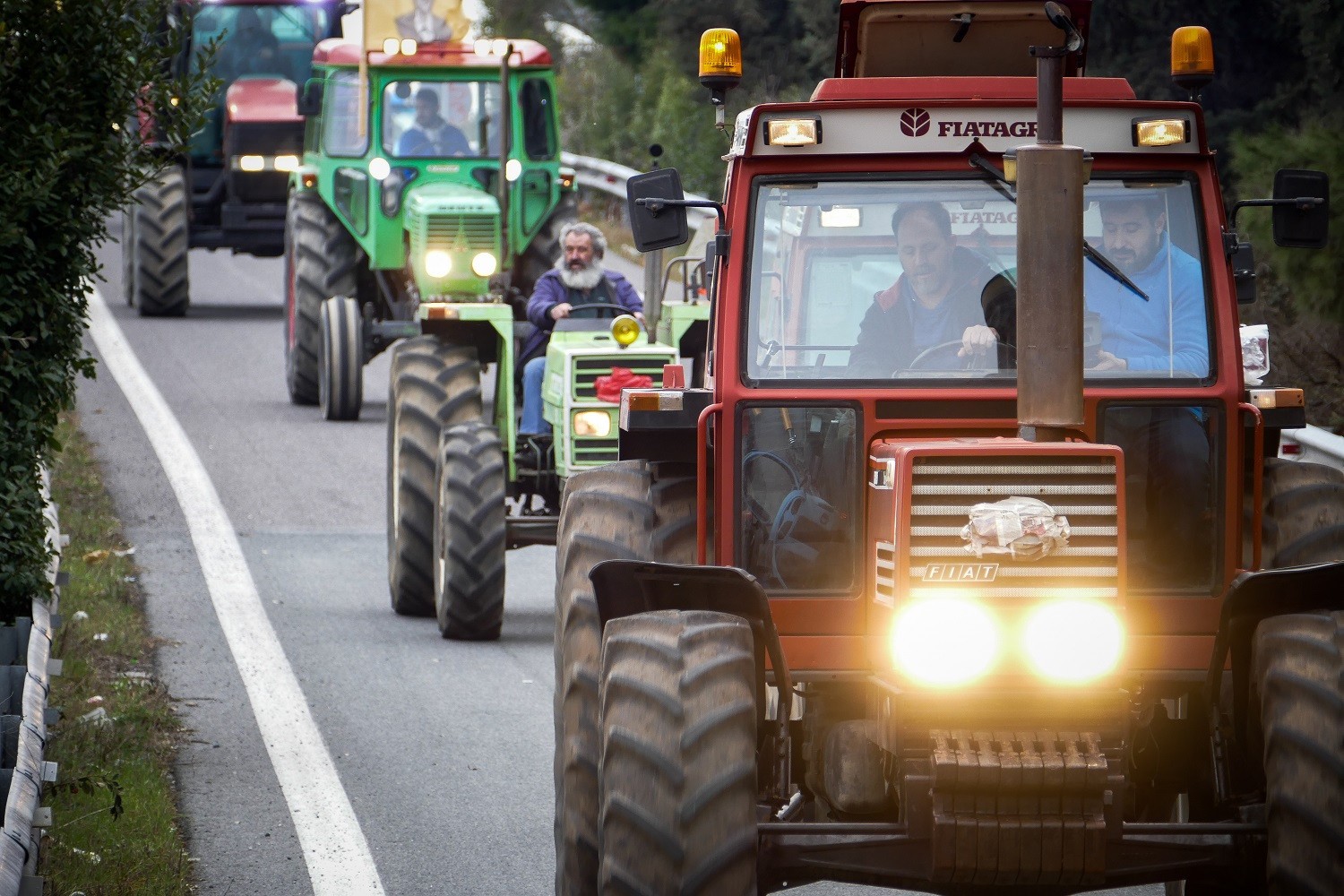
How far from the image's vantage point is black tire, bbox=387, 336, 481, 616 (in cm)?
1181

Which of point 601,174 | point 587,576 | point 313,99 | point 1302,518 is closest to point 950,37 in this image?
point 1302,518

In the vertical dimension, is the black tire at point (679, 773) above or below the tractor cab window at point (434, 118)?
below

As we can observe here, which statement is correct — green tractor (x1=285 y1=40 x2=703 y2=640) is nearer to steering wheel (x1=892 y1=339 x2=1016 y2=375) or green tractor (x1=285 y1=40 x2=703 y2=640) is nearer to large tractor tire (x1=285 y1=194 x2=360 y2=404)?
large tractor tire (x1=285 y1=194 x2=360 y2=404)

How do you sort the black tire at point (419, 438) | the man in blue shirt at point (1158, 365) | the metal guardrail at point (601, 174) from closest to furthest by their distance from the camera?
the man in blue shirt at point (1158, 365)
the black tire at point (419, 438)
the metal guardrail at point (601, 174)

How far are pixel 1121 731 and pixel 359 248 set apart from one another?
13744mm

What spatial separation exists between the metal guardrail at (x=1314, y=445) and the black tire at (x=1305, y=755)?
5586 millimetres

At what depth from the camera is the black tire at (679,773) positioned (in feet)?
17.5

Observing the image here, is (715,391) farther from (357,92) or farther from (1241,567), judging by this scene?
(357,92)

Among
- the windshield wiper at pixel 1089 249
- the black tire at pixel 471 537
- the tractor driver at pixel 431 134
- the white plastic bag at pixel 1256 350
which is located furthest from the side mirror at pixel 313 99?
the windshield wiper at pixel 1089 249

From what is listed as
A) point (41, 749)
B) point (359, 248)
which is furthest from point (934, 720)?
point (359, 248)

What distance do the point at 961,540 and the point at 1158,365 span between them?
1.10m

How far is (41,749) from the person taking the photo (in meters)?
7.02

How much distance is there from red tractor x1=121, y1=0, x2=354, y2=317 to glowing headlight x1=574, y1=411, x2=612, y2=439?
12.7 m

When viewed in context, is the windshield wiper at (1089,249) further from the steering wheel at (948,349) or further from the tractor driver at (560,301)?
the tractor driver at (560,301)
